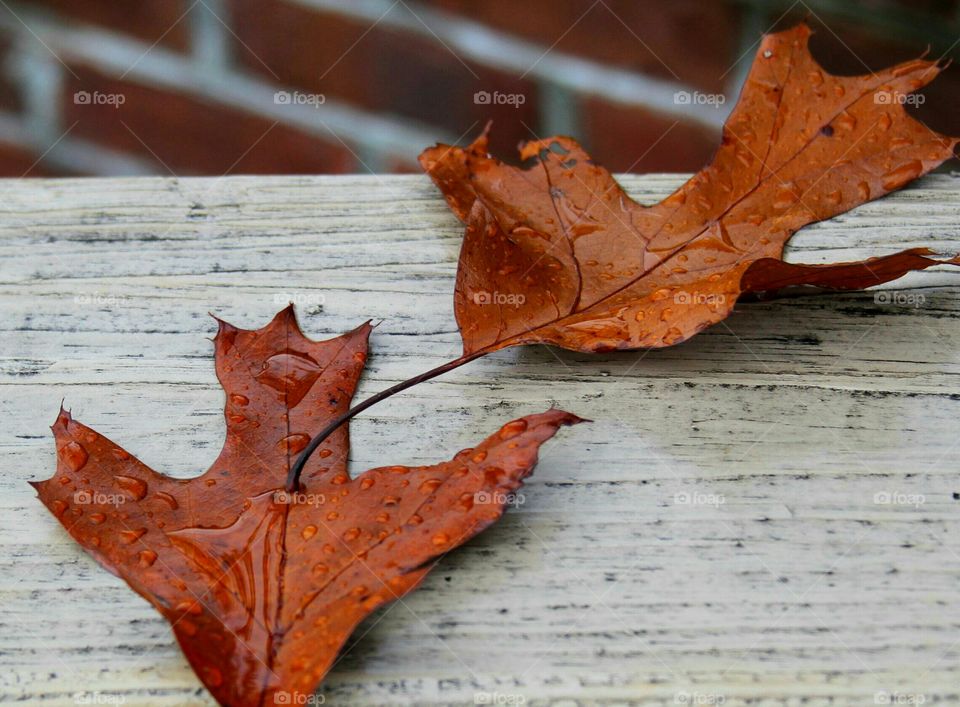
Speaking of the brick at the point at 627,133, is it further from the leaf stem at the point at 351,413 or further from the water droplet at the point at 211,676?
the water droplet at the point at 211,676

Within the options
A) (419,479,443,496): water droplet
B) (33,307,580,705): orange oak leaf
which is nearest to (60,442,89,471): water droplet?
(33,307,580,705): orange oak leaf

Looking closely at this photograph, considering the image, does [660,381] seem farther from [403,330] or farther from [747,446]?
[403,330]

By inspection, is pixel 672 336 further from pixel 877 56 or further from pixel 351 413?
pixel 877 56

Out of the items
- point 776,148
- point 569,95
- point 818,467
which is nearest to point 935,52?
point 569,95

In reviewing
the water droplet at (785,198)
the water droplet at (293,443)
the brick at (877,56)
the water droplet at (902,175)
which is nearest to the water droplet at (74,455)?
the water droplet at (293,443)

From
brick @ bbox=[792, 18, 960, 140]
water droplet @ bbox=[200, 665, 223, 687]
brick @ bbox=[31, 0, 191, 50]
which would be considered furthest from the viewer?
brick @ bbox=[31, 0, 191, 50]

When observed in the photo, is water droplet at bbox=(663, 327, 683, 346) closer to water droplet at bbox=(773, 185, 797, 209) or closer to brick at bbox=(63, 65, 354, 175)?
water droplet at bbox=(773, 185, 797, 209)
